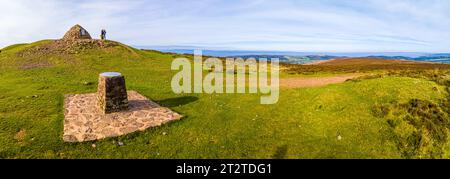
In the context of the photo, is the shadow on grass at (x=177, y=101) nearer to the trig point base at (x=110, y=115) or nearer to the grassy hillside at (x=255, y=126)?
the grassy hillside at (x=255, y=126)

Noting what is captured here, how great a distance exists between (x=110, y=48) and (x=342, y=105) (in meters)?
38.9

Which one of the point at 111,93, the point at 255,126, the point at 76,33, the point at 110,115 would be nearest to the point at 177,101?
the point at 111,93

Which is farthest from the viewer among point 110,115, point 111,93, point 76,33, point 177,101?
point 76,33

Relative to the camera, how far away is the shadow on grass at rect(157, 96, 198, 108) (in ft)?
58.6

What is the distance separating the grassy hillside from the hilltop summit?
88.9 feet

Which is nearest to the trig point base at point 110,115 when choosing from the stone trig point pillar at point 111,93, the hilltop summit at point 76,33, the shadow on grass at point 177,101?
the stone trig point pillar at point 111,93

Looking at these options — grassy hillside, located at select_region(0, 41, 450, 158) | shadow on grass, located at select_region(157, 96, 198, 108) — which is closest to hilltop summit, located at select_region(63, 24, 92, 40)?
grassy hillside, located at select_region(0, 41, 450, 158)

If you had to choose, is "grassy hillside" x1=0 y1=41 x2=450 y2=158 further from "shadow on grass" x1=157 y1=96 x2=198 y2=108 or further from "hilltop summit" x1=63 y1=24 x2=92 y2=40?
"hilltop summit" x1=63 y1=24 x2=92 y2=40

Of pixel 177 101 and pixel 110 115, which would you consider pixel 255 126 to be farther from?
pixel 110 115

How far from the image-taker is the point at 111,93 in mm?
15094

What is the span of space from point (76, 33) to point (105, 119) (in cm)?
3968

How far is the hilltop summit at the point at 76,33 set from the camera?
153 feet

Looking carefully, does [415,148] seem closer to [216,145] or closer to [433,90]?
[433,90]
